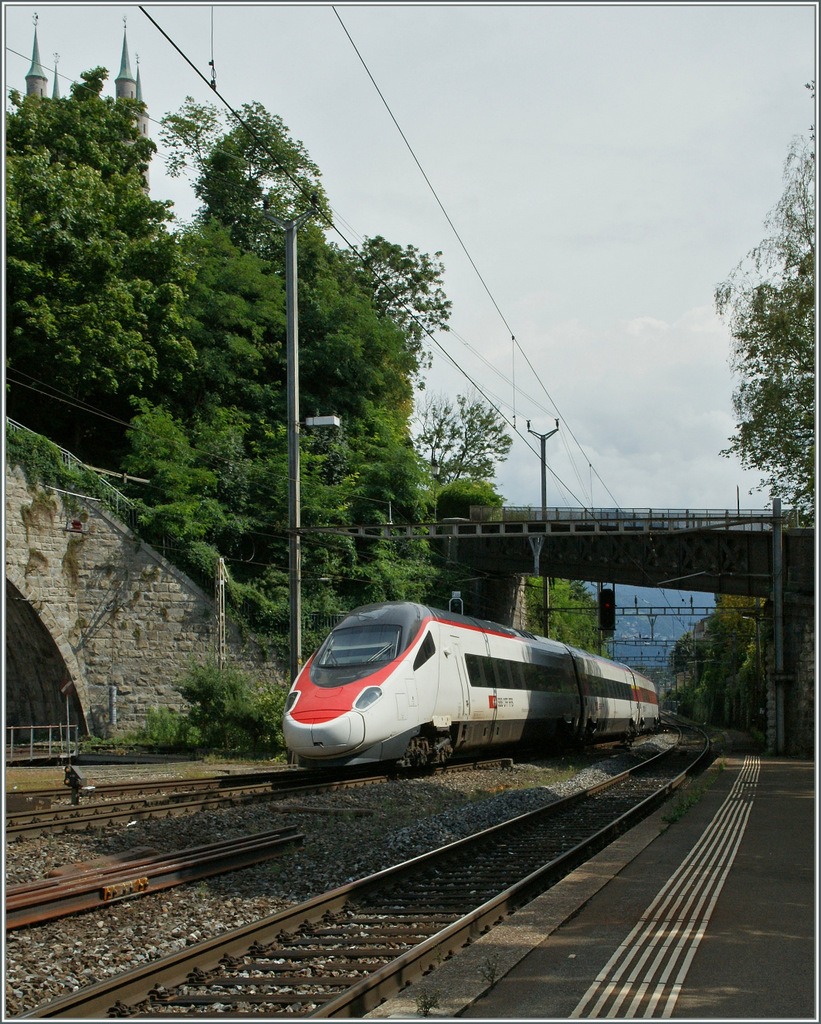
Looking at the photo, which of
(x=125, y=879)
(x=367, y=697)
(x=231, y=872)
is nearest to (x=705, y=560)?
(x=367, y=697)

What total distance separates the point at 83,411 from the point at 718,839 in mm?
30300

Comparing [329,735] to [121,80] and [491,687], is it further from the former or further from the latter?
[121,80]

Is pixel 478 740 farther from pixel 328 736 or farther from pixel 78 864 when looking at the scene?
pixel 78 864

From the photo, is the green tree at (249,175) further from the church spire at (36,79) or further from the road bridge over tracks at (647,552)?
the church spire at (36,79)

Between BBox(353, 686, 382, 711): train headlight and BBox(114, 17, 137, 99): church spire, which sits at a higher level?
BBox(114, 17, 137, 99): church spire

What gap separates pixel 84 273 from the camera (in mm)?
32594

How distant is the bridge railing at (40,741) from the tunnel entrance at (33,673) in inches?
13.8

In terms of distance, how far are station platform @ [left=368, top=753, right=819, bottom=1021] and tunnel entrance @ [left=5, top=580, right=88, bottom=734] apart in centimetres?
2307

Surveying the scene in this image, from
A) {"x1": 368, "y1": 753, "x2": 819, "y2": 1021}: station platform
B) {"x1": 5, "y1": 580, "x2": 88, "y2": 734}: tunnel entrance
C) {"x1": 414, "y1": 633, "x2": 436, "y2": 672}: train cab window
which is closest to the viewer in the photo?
{"x1": 368, "y1": 753, "x2": 819, "y2": 1021}: station platform

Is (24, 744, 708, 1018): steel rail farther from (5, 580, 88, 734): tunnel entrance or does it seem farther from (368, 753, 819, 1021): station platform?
(5, 580, 88, 734): tunnel entrance

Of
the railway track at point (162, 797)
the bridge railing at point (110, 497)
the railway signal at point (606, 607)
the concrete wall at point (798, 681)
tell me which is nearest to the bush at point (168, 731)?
the bridge railing at point (110, 497)

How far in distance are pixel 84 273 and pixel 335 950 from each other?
30.1 m

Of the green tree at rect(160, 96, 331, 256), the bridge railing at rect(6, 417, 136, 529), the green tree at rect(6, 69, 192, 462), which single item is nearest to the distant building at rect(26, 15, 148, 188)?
the green tree at rect(160, 96, 331, 256)

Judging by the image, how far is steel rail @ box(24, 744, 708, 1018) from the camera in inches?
219
